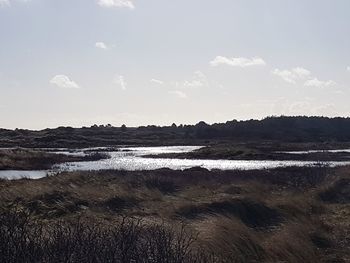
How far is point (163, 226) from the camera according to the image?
962cm

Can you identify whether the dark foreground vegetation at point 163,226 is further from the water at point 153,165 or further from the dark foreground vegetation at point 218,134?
the dark foreground vegetation at point 218,134

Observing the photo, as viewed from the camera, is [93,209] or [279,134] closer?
[93,209]

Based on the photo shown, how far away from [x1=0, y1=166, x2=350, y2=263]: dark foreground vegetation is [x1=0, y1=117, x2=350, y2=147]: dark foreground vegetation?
78786mm

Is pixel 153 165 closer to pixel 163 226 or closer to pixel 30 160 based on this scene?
pixel 30 160

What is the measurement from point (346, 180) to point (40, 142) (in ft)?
247

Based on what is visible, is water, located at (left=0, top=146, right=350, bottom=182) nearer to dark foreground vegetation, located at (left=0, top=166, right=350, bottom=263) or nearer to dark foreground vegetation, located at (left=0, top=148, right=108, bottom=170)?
dark foreground vegetation, located at (left=0, top=148, right=108, bottom=170)

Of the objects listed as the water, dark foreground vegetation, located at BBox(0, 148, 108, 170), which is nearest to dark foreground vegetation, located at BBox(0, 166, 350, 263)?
the water

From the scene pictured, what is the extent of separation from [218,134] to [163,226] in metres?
117

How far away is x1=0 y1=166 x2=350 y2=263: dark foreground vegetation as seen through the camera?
6.77 m

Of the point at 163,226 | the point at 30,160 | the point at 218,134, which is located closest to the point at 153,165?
the point at 30,160

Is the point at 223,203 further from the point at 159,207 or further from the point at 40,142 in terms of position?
the point at 40,142

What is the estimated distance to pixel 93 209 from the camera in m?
13.2

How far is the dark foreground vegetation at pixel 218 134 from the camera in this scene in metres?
102

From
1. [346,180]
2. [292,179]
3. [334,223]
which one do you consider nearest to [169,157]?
[292,179]
